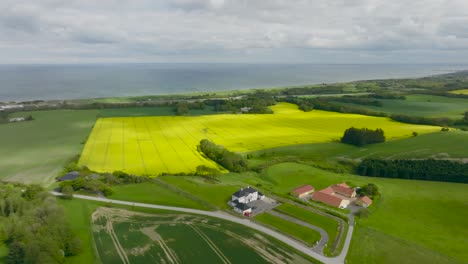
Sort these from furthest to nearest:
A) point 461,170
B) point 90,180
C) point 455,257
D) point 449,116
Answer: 1. point 449,116
2. point 461,170
3. point 90,180
4. point 455,257

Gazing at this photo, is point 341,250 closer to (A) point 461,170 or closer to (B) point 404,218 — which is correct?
(B) point 404,218

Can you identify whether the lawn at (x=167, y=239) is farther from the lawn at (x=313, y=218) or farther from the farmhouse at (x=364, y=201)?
the farmhouse at (x=364, y=201)

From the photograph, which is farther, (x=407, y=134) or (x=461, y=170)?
(x=407, y=134)

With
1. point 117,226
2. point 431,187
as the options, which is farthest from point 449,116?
point 117,226

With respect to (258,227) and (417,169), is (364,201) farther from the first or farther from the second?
(417,169)

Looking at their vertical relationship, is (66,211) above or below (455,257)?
above

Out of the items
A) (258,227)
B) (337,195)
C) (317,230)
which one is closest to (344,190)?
(337,195)

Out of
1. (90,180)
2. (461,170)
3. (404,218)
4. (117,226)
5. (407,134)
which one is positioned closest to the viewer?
(117,226)
